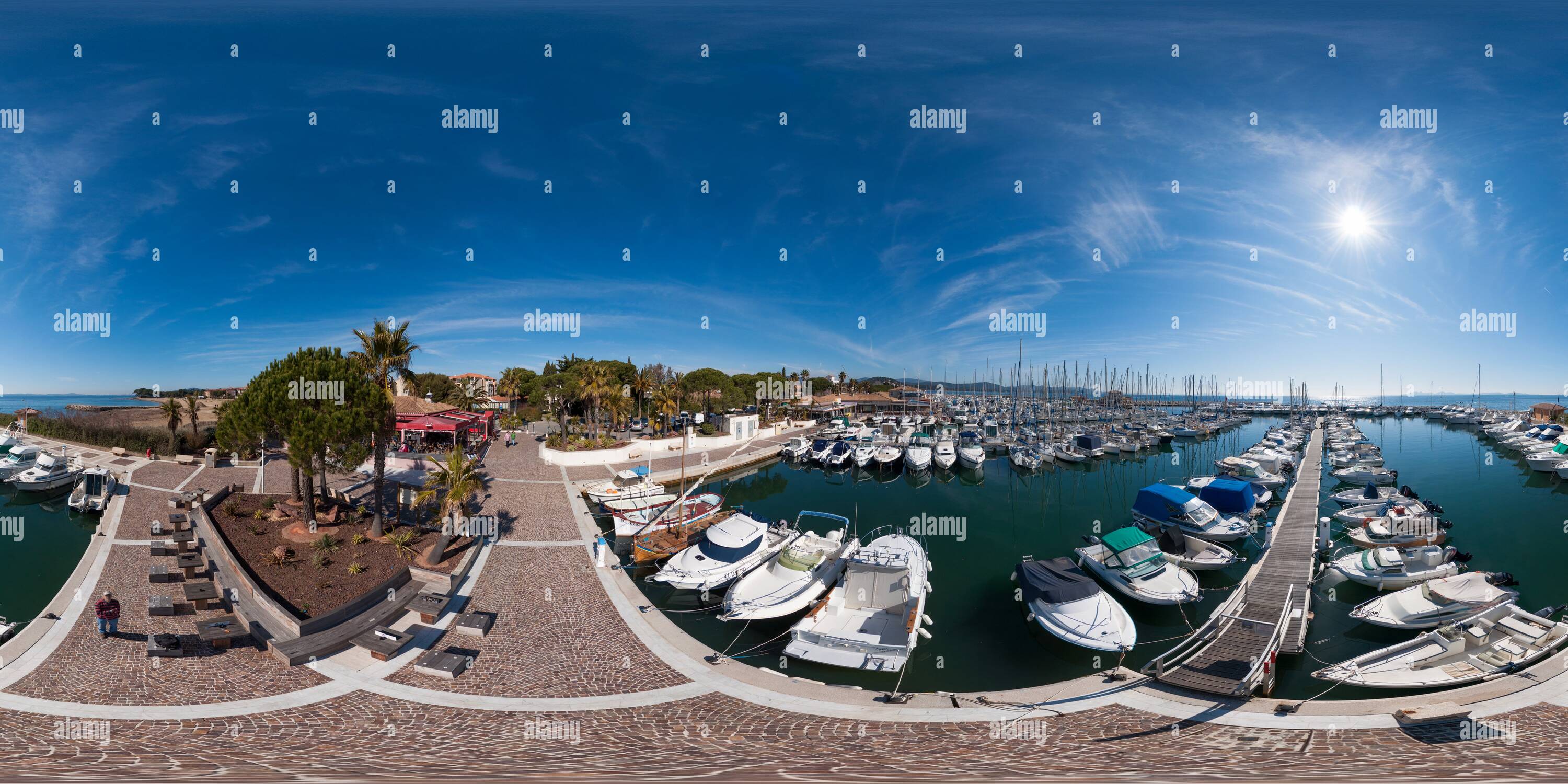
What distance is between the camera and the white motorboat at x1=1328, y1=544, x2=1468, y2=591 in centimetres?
1775

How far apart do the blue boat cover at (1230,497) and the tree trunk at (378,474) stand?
34.2 metres

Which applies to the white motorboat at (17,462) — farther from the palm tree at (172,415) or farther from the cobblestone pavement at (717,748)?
the cobblestone pavement at (717,748)

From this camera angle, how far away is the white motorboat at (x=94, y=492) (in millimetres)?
23062

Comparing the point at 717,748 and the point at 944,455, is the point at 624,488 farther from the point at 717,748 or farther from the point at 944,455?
the point at 944,455

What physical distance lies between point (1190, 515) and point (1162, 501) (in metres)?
1.21

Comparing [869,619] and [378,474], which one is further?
[378,474]

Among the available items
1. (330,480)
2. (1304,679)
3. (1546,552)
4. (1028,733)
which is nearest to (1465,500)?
(1546,552)

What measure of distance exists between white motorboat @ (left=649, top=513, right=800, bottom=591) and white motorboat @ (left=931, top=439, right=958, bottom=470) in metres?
25.4

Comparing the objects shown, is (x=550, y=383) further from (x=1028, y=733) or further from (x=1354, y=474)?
(x=1354, y=474)

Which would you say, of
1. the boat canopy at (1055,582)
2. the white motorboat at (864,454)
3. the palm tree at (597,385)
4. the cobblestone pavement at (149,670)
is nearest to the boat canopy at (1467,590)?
the boat canopy at (1055,582)

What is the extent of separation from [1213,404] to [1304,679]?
147226 millimetres

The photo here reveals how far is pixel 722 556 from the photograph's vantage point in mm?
17984

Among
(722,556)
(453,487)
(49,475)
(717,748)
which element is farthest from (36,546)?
(717,748)

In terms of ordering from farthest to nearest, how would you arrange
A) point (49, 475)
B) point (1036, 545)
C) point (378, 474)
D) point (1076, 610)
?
point (49, 475) → point (1036, 545) → point (378, 474) → point (1076, 610)
